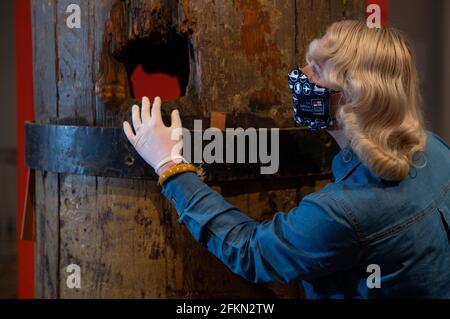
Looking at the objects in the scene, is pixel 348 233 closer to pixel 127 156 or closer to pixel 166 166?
pixel 166 166

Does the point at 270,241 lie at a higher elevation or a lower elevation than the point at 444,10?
lower

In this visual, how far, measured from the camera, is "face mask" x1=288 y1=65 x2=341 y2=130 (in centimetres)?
128

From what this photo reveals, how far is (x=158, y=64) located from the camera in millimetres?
2127

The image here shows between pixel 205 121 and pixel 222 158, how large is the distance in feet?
0.36

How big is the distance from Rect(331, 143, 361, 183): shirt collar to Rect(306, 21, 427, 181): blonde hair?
0.06m

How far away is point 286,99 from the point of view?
158 cm

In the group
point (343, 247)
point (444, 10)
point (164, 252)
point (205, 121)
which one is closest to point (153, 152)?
point (205, 121)

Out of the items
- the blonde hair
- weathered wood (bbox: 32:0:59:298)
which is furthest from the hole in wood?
the blonde hair

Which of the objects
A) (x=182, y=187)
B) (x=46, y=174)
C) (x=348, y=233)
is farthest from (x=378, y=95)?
(x=46, y=174)

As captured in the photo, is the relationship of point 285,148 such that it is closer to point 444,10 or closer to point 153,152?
point 153,152

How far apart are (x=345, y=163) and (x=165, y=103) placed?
54cm

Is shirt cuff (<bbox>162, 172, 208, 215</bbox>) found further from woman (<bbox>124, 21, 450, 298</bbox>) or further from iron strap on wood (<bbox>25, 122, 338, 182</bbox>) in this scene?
iron strap on wood (<bbox>25, 122, 338, 182</bbox>)
